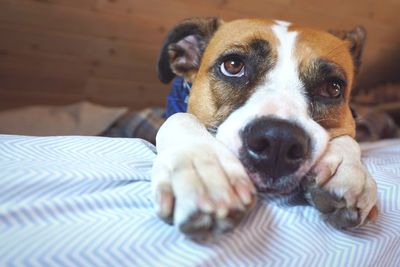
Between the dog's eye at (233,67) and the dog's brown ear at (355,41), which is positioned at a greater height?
the dog's brown ear at (355,41)

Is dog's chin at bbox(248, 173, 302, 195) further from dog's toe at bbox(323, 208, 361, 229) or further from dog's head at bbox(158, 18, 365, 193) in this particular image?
dog's toe at bbox(323, 208, 361, 229)

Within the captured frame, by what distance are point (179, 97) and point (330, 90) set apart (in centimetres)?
70

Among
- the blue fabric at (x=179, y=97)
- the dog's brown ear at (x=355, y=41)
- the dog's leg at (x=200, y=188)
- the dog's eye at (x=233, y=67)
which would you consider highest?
the dog's brown ear at (x=355, y=41)

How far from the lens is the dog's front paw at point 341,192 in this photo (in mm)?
895

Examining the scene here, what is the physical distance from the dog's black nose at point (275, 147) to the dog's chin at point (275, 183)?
0.01 metres

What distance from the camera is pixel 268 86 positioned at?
119 centimetres

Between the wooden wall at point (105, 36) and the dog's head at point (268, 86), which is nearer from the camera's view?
the dog's head at point (268, 86)

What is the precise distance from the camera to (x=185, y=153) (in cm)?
85

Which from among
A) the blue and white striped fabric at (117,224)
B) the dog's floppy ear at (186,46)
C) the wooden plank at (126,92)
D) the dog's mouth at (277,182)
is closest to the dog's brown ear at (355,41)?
the dog's floppy ear at (186,46)

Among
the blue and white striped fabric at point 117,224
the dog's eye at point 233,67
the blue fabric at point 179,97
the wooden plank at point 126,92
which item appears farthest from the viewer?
the wooden plank at point 126,92

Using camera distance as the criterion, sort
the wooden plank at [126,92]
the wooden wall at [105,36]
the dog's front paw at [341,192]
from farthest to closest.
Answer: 1. the wooden plank at [126,92]
2. the wooden wall at [105,36]
3. the dog's front paw at [341,192]

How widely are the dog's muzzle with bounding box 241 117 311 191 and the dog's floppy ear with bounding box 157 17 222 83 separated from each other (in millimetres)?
738

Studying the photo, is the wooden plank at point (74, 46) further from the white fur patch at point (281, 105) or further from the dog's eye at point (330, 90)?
the dog's eye at point (330, 90)

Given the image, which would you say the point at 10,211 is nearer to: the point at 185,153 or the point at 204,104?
the point at 185,153
